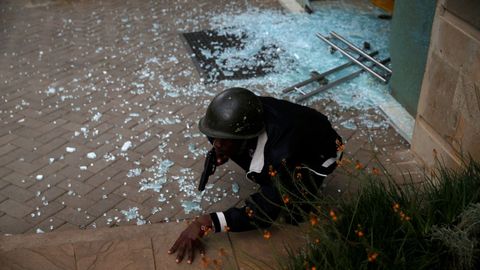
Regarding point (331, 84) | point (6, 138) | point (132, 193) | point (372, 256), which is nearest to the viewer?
point (372, 256)

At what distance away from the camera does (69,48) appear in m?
6.05

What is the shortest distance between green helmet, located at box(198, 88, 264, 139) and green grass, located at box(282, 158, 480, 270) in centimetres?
58

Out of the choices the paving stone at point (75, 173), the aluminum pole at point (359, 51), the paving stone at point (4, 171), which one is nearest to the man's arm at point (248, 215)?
the paving stone at point (75, 173)

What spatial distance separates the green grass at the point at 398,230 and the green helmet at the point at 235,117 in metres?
0.58

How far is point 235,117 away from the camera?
2.89 meters

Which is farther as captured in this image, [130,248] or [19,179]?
[19,179]

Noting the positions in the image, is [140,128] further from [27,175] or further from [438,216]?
[438,216]

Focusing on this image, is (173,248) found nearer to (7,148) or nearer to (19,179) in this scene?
(19,179)

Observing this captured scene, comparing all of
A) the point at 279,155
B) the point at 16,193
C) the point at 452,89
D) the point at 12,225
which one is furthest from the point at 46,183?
the point at 452,89

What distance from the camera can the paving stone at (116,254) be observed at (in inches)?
118

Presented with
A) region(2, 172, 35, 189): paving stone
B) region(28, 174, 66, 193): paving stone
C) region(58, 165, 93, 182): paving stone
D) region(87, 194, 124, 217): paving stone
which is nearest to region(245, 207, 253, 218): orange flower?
region(87, 194, 124, 217): paving stone

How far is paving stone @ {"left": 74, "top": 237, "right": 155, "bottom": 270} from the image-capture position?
299 centimetres

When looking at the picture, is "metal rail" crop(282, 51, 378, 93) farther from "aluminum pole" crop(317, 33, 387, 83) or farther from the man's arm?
the man's arm

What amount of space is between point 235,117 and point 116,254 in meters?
1.03
